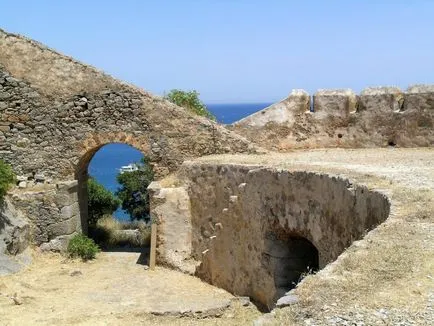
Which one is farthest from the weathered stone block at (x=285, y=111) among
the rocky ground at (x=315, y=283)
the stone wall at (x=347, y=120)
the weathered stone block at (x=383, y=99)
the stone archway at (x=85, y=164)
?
the stone archway at (x=85, y=164)

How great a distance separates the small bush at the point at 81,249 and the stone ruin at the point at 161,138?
9.6 inches

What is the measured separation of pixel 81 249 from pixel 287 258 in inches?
224

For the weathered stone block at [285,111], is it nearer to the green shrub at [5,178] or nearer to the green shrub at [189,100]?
the green shrub at [189,100]

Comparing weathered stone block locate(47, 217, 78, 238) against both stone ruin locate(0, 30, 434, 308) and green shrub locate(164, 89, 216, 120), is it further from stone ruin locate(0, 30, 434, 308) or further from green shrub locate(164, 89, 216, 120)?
green shrub locate(164, 89, 216, 120)

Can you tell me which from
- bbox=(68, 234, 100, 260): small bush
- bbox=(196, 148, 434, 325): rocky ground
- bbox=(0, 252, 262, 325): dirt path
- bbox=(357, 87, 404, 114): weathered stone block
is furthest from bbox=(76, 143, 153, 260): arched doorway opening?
bbox=(196, 148, 434, 325): rocky ground

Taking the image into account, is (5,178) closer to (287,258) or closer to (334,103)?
(287,258)

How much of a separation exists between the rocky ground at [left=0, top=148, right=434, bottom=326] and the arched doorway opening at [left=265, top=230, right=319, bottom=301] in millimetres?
821

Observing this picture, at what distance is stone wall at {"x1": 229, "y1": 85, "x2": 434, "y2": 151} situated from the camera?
569 inches

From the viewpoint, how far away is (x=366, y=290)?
15.7 feet

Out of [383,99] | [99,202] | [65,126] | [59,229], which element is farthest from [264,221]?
[99,202]

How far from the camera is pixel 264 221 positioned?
1131 cm

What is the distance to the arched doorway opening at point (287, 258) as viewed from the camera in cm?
1077

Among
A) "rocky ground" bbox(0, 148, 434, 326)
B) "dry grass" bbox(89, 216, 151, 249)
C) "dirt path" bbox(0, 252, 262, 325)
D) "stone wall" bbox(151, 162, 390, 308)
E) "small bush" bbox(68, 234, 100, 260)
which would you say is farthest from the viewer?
"dry grass" bbox(89, 216, 151, 249)

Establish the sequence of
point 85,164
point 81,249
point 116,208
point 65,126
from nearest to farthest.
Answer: point 81,249
point 65,126
point 85,164
point 116,208
